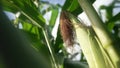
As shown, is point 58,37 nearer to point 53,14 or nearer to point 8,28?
point 53,14

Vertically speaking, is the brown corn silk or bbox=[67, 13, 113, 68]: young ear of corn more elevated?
the brown corn silk

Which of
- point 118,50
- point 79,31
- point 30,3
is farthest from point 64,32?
point 30,3

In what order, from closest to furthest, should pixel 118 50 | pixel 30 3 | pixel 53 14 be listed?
pixel 118 50
pixel 30 3
pixel 53 14

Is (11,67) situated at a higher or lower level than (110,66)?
higher

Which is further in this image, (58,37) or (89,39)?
(58,37)

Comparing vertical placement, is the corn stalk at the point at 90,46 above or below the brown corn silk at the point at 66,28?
below

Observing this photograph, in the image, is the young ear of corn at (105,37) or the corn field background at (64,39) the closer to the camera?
the corn field background at (64,39)
